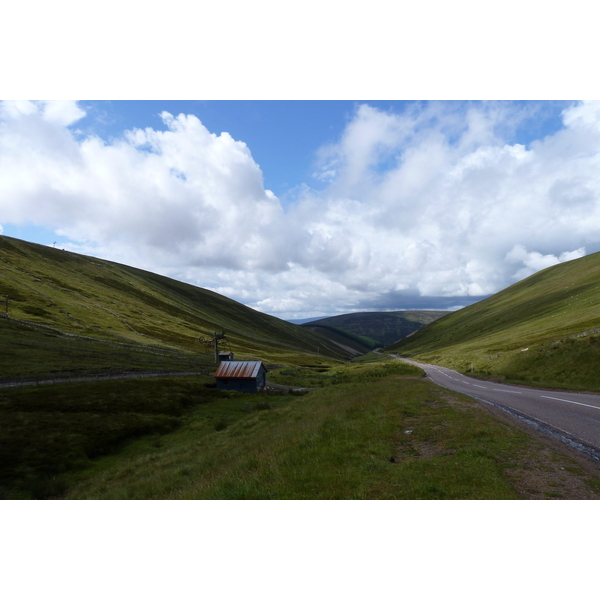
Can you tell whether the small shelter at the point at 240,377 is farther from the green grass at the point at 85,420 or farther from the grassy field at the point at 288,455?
the grassy field at the point at 288,455

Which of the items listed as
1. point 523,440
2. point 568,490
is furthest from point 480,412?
point 568,490

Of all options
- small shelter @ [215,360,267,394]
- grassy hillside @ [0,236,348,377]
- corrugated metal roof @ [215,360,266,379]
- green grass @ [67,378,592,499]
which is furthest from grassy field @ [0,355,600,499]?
grassy hillside @ [0,236,348,377]

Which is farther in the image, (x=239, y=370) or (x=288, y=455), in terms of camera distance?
(x=239, y=370)

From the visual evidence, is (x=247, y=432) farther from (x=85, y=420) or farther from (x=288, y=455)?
(x=85, y=420)

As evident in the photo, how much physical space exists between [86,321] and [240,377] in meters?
80.8

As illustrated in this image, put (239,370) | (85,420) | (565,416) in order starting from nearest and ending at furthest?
1. (565,416)
2. (85,420)
3. (239,370)

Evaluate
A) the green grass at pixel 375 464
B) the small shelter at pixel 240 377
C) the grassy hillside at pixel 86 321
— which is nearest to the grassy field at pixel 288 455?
the green grass at pixel 375 464

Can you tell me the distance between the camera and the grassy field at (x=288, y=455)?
332 inches

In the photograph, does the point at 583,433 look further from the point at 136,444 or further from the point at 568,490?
the point at 136,444

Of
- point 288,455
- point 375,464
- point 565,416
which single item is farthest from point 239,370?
point 375,464

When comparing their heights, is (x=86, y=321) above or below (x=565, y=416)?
above

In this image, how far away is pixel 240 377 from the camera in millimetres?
60250

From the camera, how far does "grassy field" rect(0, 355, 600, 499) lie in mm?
8445

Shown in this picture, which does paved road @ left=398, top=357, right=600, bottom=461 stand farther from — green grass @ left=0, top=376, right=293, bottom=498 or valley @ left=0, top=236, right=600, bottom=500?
green grass @ left=0, top=376, right=293, bottom=498
